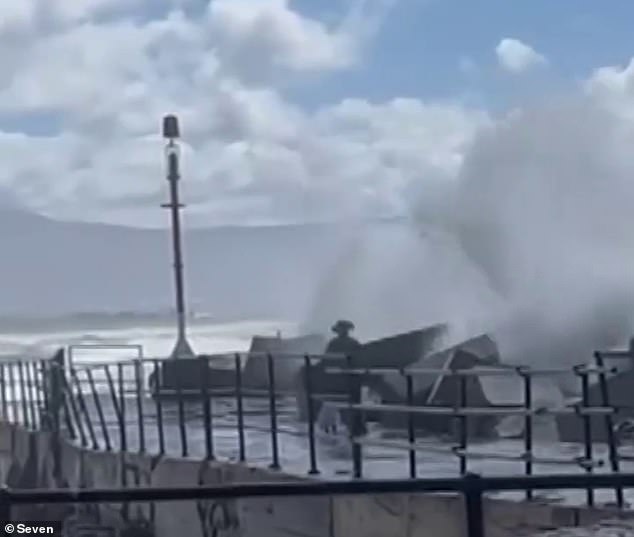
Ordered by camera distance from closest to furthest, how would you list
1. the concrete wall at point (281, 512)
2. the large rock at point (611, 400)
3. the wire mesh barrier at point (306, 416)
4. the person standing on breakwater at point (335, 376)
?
the concrete wall at point (281, 512), the wire mesh barrier at point (306, 416), the large rock at point (611, 400), the person standing on breakwater at point (335, 376)

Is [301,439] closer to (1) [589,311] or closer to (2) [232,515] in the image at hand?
(2) [232,515]

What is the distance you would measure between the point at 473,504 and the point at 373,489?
32 cm

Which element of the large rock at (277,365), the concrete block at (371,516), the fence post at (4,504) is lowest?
the concrete block at (371,516)

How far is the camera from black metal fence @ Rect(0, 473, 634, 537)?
18.6 ft

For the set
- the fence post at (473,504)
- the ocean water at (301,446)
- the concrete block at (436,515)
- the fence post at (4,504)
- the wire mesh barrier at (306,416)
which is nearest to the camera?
the fence post at (473,504)

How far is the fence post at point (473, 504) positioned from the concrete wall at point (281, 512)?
1.69 metres

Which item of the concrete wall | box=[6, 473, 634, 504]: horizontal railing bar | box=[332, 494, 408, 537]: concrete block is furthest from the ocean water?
box=[6, 473, 634, 504]: horizontal railing bar

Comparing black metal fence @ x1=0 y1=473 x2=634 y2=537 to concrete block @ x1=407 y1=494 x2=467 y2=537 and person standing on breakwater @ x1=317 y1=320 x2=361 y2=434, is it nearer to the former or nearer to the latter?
concrete block @ x1=407 y1=494 x2=467 y2=537

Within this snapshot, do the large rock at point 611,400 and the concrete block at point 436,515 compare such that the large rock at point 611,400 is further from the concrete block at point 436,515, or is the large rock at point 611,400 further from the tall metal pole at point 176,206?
the tall metal pole at point 176,206

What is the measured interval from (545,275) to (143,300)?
299 ft

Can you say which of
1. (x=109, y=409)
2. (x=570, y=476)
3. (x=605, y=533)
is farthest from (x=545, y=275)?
(x=570, y=476)

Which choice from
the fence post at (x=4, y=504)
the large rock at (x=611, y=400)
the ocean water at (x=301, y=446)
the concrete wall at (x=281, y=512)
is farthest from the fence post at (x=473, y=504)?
the large rock at (x=611, y=400)

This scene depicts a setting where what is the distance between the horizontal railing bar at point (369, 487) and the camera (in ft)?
18.6

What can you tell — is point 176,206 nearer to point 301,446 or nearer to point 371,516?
point 301,446
